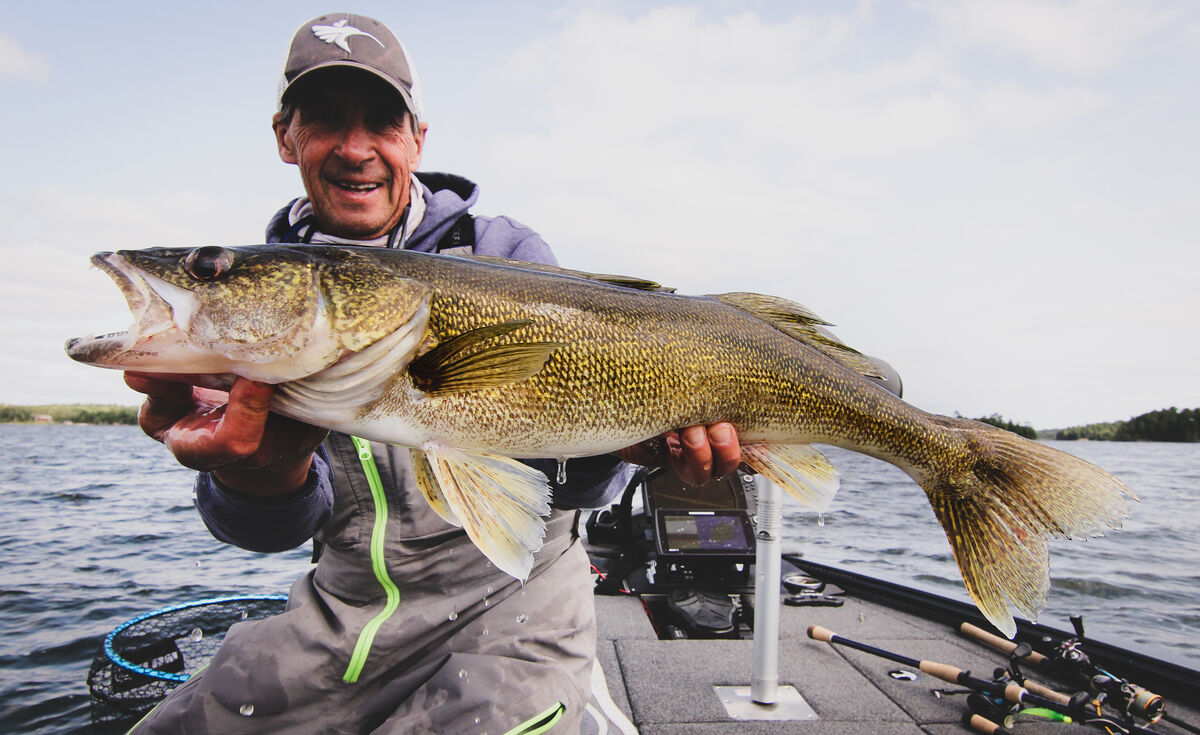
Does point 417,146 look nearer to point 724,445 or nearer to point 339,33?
point 339,33

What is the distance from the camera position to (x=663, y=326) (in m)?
2.57

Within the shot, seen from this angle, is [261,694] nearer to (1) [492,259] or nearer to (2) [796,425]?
(1) [492,259]

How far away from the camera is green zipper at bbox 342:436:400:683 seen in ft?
8.98

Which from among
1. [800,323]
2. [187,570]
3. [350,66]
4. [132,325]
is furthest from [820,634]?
[187,570]

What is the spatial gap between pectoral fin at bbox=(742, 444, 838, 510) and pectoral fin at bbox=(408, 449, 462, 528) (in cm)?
128

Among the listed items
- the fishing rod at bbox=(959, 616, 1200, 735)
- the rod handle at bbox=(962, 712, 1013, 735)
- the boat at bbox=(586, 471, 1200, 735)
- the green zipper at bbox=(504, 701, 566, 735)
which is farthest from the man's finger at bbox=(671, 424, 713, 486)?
the fishing rod at bbox=(959, 616, 1200, 735)

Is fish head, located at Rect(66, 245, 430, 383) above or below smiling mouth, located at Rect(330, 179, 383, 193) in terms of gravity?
below

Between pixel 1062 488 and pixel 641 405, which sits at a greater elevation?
pixel 641 405

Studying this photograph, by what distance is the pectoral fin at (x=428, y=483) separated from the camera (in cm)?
220

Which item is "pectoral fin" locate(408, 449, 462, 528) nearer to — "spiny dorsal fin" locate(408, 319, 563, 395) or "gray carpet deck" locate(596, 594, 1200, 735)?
"spiny dorsal fin" locate(408, 319, 563, 395)

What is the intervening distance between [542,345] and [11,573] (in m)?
13.4

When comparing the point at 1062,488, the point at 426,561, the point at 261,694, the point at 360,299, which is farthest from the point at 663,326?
the point at 261,694

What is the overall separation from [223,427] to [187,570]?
40.0ft

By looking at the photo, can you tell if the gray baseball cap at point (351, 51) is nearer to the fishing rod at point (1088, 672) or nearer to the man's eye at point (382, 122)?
the man's eye at point (382, 122)
